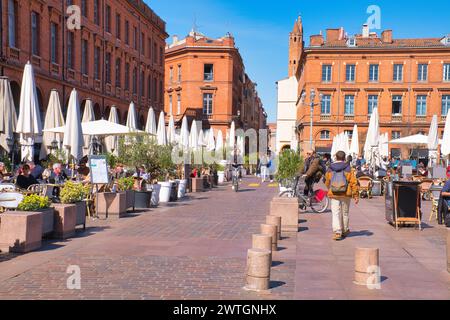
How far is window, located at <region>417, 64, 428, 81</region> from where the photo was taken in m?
58.1

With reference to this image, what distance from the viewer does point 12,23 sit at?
23.5 metres

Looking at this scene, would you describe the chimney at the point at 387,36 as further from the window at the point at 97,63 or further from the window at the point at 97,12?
the window at the point at 97,63

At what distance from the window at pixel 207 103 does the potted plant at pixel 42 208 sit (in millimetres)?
52447

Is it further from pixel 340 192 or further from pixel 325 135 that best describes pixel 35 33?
pixel 325 135

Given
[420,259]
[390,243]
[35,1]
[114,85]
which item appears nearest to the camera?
[420,259]

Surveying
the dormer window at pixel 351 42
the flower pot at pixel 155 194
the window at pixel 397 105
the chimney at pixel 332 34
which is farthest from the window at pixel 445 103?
the flower pot at pixel 155 194

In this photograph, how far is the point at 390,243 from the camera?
32.5 ft

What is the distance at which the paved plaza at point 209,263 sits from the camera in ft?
20.5

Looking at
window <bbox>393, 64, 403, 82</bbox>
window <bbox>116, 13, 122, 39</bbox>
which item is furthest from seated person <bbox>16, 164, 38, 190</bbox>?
window <bbox>393, 64, 403, 82</bbox>

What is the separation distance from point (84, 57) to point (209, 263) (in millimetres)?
27240

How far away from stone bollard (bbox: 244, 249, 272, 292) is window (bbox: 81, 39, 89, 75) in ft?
91.5
